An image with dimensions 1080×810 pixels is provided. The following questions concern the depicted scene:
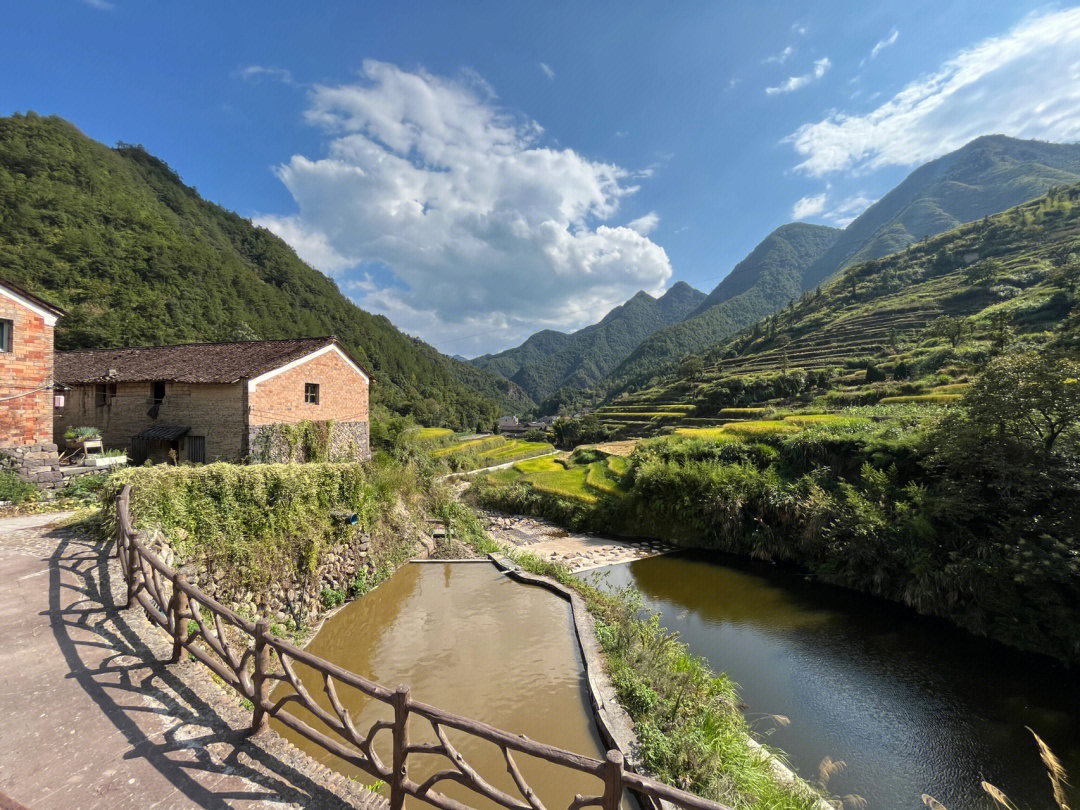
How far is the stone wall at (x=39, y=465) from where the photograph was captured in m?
11.2

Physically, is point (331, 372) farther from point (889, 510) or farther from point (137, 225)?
point (137, 225)

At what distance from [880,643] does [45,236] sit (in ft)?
240

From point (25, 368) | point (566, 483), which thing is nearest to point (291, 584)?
point (25, 368)

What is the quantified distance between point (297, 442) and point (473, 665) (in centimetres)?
1275

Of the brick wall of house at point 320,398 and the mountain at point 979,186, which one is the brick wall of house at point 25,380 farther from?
the mountain at point 979,186

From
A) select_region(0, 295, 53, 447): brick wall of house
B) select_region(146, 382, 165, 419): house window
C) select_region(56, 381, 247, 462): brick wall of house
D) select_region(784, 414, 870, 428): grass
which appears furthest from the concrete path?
select_region(784, 414, 870, 428): grass

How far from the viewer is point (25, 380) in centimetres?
1187

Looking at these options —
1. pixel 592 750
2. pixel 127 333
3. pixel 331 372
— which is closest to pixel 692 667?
pixel 592 750

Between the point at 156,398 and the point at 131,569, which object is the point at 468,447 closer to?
the point at 156,398

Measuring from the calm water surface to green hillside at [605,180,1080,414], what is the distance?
19255 mm

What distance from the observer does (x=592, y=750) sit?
241 inches

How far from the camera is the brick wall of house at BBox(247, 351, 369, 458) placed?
616 inches

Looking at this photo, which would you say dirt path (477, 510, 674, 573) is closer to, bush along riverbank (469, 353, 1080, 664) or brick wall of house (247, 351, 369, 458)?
bush along riverbank (469, 353, 1080, 664)

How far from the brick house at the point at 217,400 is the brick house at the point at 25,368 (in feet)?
10.8
